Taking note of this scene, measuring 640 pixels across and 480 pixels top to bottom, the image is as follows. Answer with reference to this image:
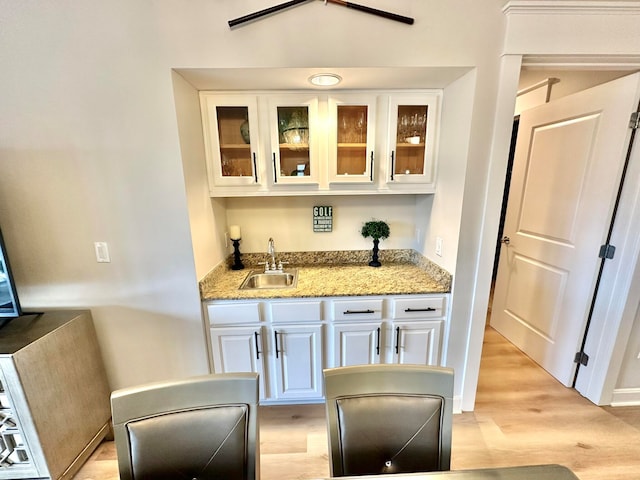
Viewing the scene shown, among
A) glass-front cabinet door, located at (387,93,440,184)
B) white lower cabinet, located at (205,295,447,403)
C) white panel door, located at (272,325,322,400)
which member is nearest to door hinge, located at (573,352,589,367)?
white lower cabinet, located at (205,295,447,403)

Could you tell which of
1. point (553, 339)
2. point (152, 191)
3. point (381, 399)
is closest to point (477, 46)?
point (381, 399)

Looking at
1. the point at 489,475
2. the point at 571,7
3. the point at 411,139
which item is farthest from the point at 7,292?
the point at 571,7

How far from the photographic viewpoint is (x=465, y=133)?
4.79 feet

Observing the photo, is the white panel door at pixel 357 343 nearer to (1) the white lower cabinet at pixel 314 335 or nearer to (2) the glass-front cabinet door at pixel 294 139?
(1) the white lower cabinet at pixel 314 335

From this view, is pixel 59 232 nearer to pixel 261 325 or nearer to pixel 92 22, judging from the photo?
pixel 92 22

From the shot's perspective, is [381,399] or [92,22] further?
[92,22]

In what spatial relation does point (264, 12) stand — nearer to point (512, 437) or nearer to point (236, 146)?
point (236, 146)

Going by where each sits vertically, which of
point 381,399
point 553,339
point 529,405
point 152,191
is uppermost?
point 152,191

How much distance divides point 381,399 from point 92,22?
2.13 m

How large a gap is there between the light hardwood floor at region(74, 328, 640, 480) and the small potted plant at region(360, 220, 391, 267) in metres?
1.16

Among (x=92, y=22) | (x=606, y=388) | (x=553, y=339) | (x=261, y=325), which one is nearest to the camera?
(x=92, y=22)

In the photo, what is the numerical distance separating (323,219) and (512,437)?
1.91m

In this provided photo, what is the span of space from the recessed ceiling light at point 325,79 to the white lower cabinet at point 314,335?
1310 millimetres

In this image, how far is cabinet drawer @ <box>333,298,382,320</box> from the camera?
5.41 ft
